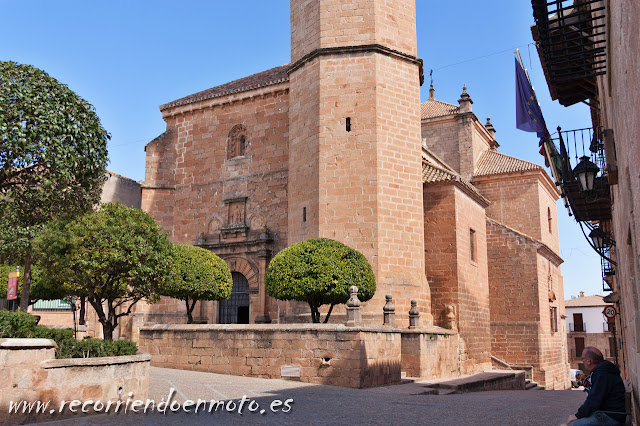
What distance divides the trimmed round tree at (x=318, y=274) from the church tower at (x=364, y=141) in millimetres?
1836

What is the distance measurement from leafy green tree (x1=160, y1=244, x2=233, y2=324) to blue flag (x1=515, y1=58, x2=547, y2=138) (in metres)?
9.04

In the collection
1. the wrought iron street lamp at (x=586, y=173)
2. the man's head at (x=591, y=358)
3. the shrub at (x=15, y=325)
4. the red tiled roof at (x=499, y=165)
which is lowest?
the man's head at (x=591, y=358)

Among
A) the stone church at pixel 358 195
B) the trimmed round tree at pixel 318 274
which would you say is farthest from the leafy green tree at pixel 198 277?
the trimmed round tree at pixel 318 274

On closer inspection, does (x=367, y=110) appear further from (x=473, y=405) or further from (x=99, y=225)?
(x=473, y=405)

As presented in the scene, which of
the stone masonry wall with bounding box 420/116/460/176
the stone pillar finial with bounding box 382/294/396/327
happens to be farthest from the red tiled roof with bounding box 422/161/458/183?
the stone masonry wall with bounding box 420/116/460/176

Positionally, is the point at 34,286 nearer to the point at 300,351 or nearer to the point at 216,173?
the point at 216,173

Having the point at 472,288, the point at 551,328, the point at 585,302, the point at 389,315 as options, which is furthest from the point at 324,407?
the point at 585,302

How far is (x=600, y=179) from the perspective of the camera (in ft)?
28.9

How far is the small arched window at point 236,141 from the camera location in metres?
20.7

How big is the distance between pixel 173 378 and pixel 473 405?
18.6 feet

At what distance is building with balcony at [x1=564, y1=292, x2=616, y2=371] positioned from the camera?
150 feet

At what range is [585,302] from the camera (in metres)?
52.0

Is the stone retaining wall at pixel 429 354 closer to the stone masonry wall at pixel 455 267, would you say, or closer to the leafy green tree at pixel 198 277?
the stone masonry wall at pixel 455 267

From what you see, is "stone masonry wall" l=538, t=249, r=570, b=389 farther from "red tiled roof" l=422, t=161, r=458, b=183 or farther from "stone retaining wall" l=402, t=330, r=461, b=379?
"stone retaining wall" l=402, t=330, r=461, b=379
